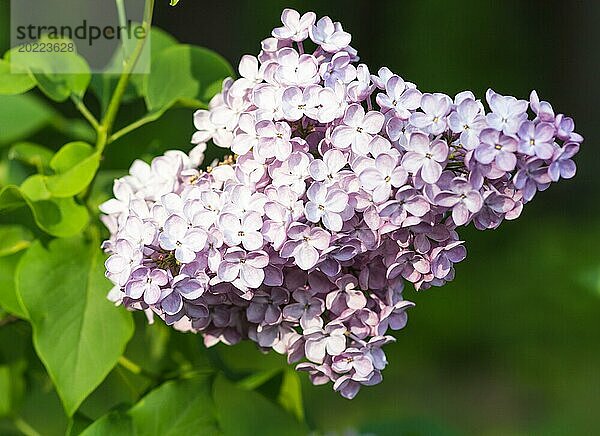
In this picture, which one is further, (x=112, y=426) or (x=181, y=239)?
(x=112, y=426)

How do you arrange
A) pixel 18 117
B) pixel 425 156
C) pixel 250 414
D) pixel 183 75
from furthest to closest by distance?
pixel 250 414 → pixel 18 117 → pixel 183 75 → pixel 425 156

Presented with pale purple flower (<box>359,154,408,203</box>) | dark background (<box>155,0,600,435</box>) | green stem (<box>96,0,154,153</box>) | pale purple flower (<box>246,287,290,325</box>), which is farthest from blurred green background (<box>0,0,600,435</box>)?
pale purple flower (<box>359,154,408,203</box>)

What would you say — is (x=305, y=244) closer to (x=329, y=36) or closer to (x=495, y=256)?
(x=329, y=36)

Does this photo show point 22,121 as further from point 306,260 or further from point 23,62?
point 306,260

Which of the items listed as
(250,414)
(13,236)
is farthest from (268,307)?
(250,414)

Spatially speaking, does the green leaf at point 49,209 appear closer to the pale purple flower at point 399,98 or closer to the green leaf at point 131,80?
the green leaf at point 131,80

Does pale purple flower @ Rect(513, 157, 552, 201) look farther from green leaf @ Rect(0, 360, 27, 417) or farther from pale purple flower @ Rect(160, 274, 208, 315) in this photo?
green leaf @ Rect(0, 360, 27, 417)
